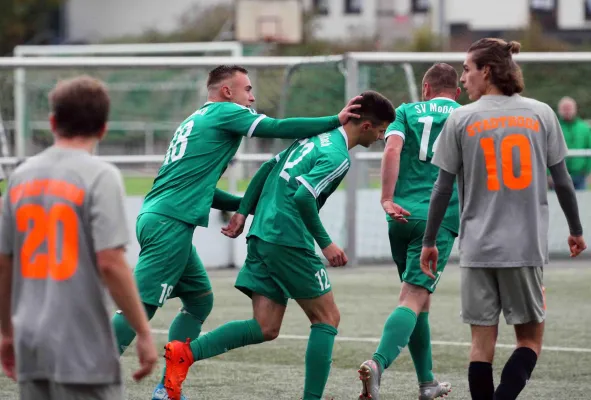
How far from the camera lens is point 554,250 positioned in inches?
623

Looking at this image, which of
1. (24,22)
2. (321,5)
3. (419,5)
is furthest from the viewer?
(419,5)

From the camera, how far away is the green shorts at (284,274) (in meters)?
6.64

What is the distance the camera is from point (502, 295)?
5.78 metres

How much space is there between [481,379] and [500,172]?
0.91m

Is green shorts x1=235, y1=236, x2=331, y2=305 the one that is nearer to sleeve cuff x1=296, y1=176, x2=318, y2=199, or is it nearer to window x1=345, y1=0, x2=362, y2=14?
sleeve cuff x1=296, y1=176, x2=318, y2=199

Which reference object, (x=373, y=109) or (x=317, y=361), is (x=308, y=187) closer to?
(x=373, y=109)

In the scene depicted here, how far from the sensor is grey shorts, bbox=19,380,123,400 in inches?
169

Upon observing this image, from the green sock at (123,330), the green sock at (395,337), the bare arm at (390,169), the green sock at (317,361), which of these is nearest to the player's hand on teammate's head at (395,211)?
the bare arm at (390,169)

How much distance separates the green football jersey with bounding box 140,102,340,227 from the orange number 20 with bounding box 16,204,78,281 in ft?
8.06

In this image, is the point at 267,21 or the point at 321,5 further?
the point at 321,5

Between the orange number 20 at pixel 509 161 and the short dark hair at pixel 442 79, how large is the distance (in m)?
1.67

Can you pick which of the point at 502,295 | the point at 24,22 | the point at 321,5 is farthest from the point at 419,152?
the point at 321,5

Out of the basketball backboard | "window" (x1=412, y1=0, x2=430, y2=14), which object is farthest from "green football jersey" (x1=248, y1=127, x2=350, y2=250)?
"window" (x1=412, y1=0, x2=430, y2=14)

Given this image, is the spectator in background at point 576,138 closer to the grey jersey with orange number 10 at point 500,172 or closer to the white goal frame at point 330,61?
the white goal frame at point 330,61
